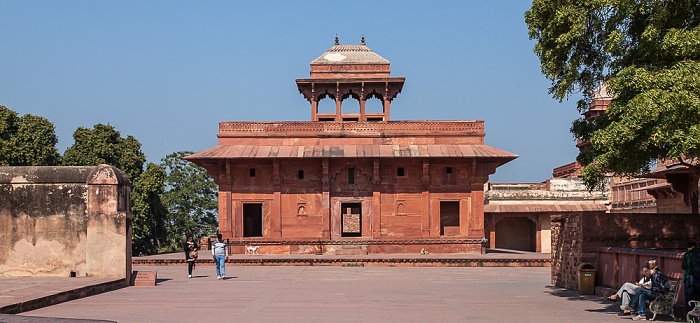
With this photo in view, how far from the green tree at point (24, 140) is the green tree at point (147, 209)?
465 centimetres

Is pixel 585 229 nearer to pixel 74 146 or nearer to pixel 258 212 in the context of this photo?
pixel 258 212

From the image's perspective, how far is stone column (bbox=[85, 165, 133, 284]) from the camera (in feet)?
58.9

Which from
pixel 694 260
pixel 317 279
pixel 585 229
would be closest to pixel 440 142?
pixel 317 279

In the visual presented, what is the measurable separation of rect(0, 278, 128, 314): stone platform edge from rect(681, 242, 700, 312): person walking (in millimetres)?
9212

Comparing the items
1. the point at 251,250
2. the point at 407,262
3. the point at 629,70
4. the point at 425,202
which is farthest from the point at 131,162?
the point at 629,70

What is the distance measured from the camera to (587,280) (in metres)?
16.5

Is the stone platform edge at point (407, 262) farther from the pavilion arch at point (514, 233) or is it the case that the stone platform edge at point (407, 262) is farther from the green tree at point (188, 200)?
the green tree at point (188, 200)

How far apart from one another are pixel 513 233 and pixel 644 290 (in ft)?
107

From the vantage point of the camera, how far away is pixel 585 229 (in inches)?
670

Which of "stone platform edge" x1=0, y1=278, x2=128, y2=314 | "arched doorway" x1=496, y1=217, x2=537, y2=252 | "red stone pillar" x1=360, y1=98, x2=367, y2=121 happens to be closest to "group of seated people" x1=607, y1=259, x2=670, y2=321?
"stone platform edge" x1=0, y1=278, x2=128, y2=314

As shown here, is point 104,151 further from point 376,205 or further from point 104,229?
point 104,229

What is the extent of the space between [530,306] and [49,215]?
32.2 ft

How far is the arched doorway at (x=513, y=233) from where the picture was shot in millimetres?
44688

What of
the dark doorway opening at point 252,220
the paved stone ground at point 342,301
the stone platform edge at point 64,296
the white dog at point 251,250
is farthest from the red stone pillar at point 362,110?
the stone platform edge at point 64,296
